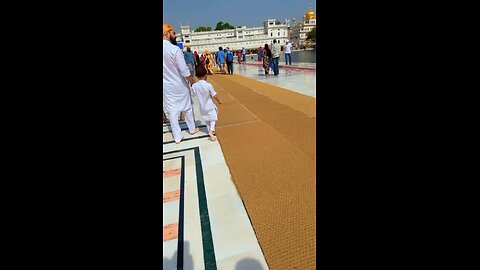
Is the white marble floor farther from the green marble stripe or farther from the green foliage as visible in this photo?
Result: the green foliage

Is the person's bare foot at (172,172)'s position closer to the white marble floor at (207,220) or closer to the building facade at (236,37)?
the white marble floor at (207,220)

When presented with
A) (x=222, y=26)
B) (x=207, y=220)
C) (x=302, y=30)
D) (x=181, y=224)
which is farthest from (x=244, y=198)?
(x=222, y=26)

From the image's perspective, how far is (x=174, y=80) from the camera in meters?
3.55

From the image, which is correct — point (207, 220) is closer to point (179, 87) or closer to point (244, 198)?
point (244, 198)

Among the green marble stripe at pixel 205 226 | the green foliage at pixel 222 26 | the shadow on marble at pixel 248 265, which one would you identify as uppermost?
the green foliage at pixel 222 26

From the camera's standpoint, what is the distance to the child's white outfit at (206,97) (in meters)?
3.71

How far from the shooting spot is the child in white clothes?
371 centimetres

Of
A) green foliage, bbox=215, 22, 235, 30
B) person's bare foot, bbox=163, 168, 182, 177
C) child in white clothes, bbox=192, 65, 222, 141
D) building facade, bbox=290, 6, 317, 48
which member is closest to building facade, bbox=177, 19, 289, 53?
building facade, bbox=290, 6, 317, 48

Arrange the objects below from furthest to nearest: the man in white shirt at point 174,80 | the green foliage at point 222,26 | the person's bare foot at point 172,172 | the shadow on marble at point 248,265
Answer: the green foliage at point 222,26 → the man in white shirt at point 174,80 → the person's bare foot at point 172,172 → the shadow on marble at point 248,265

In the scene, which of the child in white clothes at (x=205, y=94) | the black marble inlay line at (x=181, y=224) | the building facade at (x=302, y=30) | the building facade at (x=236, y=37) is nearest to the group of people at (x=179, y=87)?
the child in white clothes at (x=205, y=94)

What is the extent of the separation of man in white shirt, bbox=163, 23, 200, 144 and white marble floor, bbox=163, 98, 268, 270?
777 millimetres
